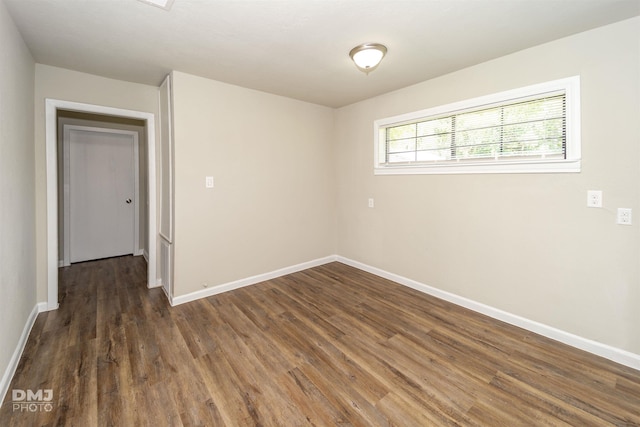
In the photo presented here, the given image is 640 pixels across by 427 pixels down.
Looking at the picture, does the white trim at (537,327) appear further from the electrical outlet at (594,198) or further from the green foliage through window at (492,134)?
the green foliage through window at (492,134)

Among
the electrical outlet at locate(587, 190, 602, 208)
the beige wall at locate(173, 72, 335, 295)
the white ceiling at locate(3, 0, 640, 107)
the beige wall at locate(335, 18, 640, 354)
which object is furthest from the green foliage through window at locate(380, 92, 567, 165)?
the beige wall at locate(173, 72, 335, 295)

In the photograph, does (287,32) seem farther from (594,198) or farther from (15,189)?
(594,198)

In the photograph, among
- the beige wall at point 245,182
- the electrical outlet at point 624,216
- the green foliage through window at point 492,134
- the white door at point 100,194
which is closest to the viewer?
the electrical outlet at point 624,216

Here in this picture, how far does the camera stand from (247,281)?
3.56m

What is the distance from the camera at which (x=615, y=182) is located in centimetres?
205

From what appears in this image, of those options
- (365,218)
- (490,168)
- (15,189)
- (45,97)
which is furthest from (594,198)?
(45,97)

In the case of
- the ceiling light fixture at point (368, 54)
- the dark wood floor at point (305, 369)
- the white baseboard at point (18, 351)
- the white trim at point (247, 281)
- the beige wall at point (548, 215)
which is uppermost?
the ceiling light fixture at point (368, 54)

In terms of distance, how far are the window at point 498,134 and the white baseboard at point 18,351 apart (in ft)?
12.6

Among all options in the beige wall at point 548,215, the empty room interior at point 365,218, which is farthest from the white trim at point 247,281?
the beige wall at point 548,215

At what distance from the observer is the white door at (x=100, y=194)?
4426 mm

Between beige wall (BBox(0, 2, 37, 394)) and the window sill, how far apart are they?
139 inches

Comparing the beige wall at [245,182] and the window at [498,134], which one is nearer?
the window at [498,134]

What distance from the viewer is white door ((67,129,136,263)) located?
4426mm

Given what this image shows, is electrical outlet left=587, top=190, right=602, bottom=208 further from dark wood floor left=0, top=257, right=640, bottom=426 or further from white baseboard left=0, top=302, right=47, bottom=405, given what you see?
white baseboard left=0, top=302, right=47, bottom=405
